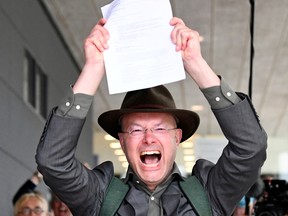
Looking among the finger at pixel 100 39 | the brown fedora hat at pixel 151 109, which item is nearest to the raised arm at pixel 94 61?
the finger at pixel 100 39

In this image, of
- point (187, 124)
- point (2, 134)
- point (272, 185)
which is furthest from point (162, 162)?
point (2, 134)

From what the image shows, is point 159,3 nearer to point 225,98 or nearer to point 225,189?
point 225,98

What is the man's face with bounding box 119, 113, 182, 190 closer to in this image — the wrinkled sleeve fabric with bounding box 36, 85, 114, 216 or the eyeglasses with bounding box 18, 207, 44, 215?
the wrinkled sleeve fabric with bounding box 36, 85, 114, 216

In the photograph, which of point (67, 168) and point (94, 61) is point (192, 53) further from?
point (67, 168)

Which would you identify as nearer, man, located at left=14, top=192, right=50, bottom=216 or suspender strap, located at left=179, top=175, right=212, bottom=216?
suspender strap, located at left=179, top=175, right=212, bottom=216

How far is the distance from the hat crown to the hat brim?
0.04 metres

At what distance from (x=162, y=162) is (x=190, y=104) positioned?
12.7 m

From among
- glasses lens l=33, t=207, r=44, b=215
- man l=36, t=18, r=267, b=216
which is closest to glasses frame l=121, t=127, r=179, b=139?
man l=36, t=18, r=267, b=216

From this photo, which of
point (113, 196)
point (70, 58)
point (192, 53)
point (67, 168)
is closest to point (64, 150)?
point (67, 168)

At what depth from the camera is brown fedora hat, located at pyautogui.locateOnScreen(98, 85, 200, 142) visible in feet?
9.52

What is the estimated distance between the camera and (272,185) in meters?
4.95

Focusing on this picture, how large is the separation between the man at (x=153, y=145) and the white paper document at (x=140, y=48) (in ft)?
0.10

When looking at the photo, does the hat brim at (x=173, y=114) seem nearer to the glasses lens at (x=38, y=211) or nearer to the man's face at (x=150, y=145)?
the man's face at (x=150, y=145)

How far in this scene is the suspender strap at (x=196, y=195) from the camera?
276cm
